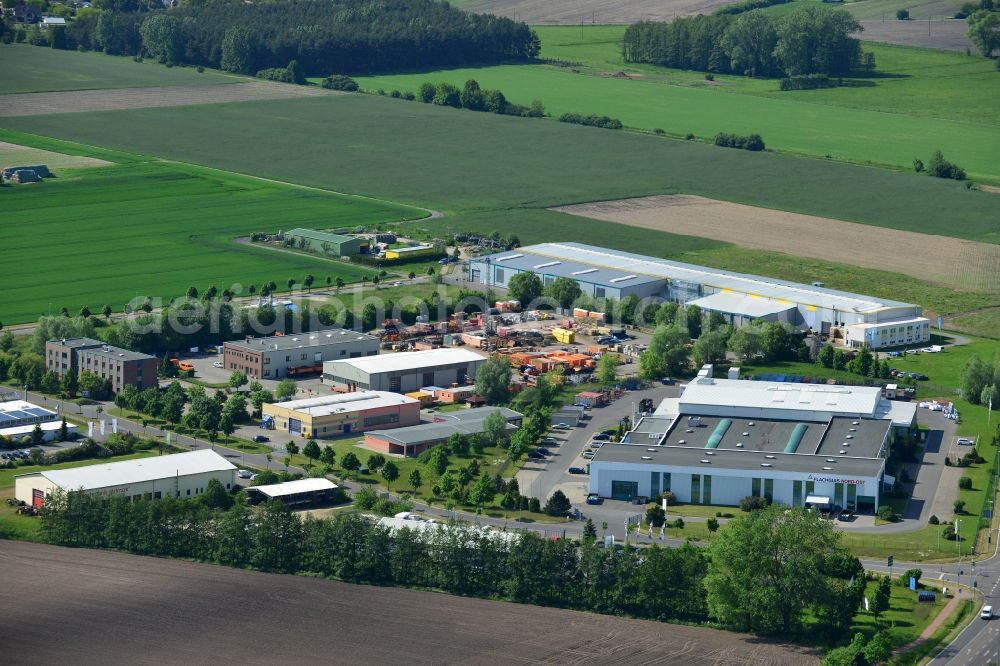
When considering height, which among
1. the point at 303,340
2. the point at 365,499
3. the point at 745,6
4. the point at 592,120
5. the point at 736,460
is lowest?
the point at 365,499

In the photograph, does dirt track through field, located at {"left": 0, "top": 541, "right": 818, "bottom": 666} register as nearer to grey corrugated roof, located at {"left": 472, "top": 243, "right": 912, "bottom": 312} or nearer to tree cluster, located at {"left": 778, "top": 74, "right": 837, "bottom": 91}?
grey corrugated roof, located at {"left": 472, "top": 243, "right": 912, "bottom": 312}

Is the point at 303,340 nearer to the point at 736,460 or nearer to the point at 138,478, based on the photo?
the point at 138,478

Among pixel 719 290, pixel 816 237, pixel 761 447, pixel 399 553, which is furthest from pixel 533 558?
pixel 816 237

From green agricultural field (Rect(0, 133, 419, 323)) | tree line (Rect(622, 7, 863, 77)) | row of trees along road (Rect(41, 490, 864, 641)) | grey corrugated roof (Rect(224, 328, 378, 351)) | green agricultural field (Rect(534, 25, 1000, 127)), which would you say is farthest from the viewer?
tree line (Rect(622, 7, 863, 77))

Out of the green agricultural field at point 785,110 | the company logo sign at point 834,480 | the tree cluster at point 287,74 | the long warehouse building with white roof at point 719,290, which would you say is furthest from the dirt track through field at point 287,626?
the tree cluster at point 287,74

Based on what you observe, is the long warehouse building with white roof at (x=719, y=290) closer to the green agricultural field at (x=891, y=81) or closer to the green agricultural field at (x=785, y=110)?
the green agricultural field at (x=785, y=110)

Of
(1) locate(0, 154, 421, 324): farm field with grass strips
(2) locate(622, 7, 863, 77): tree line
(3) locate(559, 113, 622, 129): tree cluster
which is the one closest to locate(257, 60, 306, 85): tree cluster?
(3) locate(559, 113, 622, 129): tree cluster
